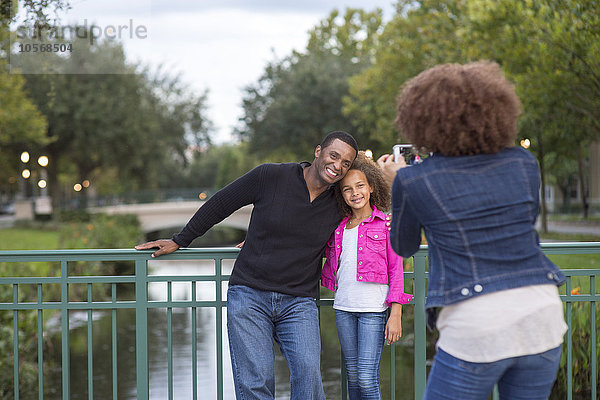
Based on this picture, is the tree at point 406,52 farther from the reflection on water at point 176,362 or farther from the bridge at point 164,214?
the bridge at point 164,214

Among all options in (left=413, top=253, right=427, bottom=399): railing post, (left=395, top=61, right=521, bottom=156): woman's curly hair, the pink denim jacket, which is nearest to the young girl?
the pink denim jacket

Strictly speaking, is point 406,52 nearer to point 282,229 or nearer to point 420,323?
point 420,323

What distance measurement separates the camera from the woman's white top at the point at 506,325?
2.17m

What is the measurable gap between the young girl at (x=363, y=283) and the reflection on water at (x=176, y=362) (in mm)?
6394

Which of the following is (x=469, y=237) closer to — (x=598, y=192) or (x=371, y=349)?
(x=371, y=349)

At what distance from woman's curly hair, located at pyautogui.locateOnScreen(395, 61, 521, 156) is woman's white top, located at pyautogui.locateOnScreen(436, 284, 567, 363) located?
48 centimetres

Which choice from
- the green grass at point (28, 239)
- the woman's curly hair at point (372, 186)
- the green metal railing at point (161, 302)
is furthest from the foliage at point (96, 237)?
the woman's curly hair at point (372, 186)

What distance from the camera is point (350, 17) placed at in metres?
41.7

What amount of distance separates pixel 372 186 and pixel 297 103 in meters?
27.9

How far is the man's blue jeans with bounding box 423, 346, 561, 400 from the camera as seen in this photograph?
219 cm

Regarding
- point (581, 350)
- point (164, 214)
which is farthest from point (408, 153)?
point (164, 214)

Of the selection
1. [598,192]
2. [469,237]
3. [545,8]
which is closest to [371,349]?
[469,237]

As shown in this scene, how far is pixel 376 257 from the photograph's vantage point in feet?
11.1

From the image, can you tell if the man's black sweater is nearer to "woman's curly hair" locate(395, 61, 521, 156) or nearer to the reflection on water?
"woman's curly hair" locate(395, 61, 521, 156)
